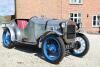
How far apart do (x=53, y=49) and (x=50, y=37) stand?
0.45 m

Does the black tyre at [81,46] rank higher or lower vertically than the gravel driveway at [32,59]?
higher

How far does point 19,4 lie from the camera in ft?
111

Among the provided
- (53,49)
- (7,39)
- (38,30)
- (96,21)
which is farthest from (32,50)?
(96,21)

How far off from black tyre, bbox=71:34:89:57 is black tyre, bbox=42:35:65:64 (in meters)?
1.44

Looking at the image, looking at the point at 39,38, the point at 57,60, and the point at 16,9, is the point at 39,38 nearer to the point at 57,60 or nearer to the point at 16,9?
the point at 57,60

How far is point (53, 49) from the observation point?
10562 millimetres

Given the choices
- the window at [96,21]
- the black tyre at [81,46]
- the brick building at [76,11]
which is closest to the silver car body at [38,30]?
the black tyre at [81,46]

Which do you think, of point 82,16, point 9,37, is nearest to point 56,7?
point 82,16

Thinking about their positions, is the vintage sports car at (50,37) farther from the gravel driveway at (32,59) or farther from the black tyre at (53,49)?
the gravel driveway at (32,59)

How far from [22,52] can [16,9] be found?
2230 centimetres

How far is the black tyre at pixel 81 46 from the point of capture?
11.5m

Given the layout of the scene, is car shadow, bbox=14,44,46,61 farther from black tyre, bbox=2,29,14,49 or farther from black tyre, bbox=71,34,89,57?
black tyre, bbox=71,34,89,57

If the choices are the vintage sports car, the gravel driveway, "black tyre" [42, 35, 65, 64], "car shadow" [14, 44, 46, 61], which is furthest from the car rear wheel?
"black tyre" [42, 35, 65, 64]

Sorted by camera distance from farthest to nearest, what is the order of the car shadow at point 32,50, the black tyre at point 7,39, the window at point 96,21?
the window at point 96,21 < the black tyre at point 7,39 < the car shadow at point 32,50
